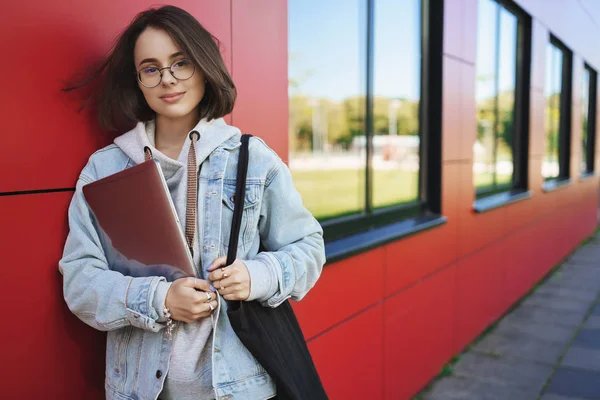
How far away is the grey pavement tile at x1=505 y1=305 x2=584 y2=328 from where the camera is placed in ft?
19.0

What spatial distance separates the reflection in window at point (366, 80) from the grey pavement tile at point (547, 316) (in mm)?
2215

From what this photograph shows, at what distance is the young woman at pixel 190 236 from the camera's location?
150 cm

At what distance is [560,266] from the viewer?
858 cm

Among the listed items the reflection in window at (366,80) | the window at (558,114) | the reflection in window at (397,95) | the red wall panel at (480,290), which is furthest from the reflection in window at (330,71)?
the window at (558,114)

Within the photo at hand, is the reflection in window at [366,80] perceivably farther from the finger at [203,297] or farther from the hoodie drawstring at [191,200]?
the finger at [203,297]

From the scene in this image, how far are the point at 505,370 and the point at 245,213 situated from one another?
3.52 metres

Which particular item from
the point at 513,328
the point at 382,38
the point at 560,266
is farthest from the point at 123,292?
the point at 560,266

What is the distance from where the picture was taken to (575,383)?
424 cm

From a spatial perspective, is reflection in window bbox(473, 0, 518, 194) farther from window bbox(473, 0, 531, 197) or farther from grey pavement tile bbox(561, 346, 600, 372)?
grey pavement tile bbox(561, 346, 600, 372)

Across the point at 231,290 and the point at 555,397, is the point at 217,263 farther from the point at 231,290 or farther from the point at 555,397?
the point at 555,397

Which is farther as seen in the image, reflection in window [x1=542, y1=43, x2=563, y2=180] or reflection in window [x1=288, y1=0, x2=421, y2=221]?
reflection in window [x1=542, y1=43, x2=563, y2=180]

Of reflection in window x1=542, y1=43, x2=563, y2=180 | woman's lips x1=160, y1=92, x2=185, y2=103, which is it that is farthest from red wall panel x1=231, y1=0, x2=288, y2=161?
reflection in window x1=542, y1=43, x2=563, y2=180

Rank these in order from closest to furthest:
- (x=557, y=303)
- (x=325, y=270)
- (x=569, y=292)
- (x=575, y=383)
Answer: (x=325, y=270) → (x=575, y=383) → (x=557, y=303) → (x=569, y=292)

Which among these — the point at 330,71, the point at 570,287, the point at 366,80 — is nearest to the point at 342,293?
the point at 366,80
